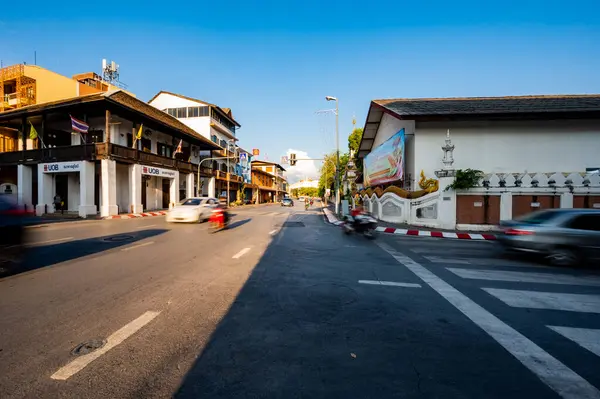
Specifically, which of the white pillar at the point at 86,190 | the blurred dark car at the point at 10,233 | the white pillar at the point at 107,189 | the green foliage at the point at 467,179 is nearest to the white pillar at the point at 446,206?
the green foliage at the point at 467,179

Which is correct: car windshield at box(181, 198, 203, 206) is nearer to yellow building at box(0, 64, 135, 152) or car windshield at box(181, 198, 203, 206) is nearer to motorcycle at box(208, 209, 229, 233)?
motorcycle at box(208, 209, 229, 233)

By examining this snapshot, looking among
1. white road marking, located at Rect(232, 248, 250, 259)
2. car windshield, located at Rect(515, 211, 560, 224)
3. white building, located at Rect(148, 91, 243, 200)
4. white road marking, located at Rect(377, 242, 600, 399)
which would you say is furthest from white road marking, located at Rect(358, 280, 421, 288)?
white building, located at Rect(148, 91, 243, 200)

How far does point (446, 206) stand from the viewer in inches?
598

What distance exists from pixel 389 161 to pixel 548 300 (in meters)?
17.9

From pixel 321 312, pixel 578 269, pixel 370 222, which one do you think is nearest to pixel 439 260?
pixel 578 269

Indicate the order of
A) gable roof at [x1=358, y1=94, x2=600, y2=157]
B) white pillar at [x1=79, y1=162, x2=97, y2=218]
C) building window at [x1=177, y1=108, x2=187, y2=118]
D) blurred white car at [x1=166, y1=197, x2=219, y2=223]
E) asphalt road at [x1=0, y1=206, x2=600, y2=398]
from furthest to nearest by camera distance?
building window at [x1=177, y1=108, x2=187, y2=118] < white pillar at [x1=79, y1=162, x2=97, y2=218] < gable roof at [x1=358, y1=94, x2=600, y2=157] < blurred white car at [x1=166, y1=197, x2=219, y2=223] < asphalt road at [x1=0, y1=206, x2=600, y2=398]

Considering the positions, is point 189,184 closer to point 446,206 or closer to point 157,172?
point 157,172

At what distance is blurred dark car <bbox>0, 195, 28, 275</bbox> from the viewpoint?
5.64 metres

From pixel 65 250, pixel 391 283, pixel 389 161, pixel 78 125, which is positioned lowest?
pixel 391 283

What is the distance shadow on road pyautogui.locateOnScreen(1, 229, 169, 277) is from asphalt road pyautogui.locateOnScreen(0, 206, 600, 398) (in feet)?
0.53

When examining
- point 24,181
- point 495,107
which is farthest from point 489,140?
point 24,181

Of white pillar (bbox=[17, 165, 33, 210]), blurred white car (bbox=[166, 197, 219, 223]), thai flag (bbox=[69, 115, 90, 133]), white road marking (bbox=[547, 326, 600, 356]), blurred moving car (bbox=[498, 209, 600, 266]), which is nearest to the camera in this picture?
white road marking (bbox=[547, 326, 600, 356])

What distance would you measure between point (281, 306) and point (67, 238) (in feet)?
34.2

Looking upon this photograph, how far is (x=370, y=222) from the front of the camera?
12305 millimetres
